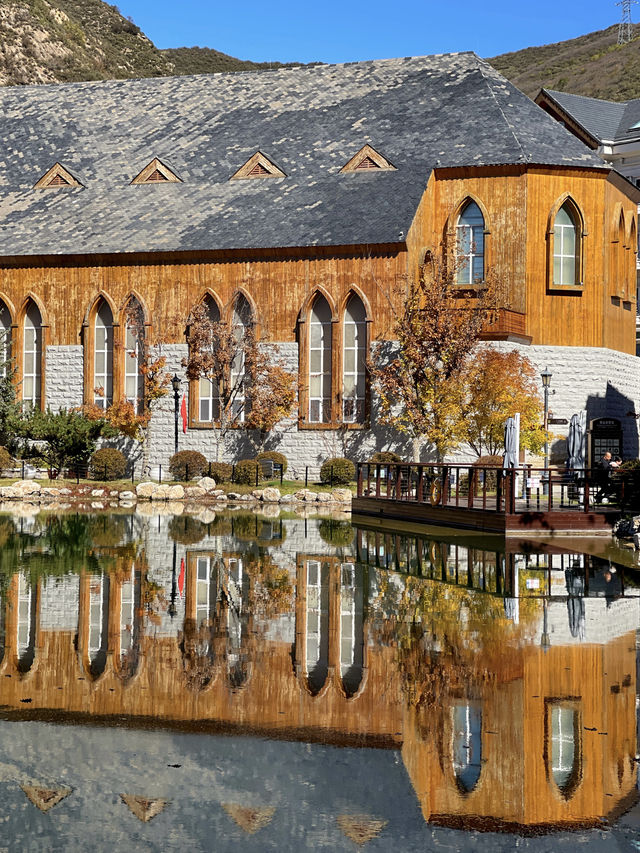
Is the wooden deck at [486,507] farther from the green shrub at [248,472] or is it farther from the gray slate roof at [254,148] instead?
the gray slate roof at [254,148]

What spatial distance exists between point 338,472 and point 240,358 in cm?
747

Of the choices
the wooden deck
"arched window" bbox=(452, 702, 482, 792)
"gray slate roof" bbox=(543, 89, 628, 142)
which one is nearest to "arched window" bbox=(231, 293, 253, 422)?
the wooden deck

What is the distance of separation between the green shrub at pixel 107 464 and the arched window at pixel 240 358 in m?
5.14

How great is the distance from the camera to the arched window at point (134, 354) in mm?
53406

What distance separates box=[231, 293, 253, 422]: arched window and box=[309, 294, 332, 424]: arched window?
2.61 meters

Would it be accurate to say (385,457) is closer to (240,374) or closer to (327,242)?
(240,374)

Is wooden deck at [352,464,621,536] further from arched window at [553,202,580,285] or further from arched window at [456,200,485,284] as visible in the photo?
arched window at [553,202,580,285]

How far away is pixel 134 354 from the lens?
53.0m

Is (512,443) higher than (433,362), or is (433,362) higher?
(433,362)

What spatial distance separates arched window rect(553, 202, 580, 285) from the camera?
2085 inches

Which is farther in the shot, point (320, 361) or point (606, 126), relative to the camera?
point (606, 126)

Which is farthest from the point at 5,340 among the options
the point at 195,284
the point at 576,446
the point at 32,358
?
the point at 576,446

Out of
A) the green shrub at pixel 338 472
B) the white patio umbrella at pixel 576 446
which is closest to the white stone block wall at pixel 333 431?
the green shrub at pixel 338 472

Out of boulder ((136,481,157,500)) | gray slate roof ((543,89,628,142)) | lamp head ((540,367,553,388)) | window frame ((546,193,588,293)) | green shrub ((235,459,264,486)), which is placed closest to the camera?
boulder ((136,481,157,500))
